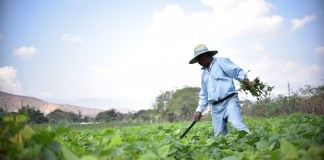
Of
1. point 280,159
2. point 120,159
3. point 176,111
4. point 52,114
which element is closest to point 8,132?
point 120,159

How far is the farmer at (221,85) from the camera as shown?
4.76 meters

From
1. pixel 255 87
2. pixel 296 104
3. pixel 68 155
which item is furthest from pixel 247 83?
pixel 296 104

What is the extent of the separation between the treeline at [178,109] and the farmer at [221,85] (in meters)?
22.5

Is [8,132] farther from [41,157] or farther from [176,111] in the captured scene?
[176,111]

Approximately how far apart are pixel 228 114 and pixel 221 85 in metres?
0.46

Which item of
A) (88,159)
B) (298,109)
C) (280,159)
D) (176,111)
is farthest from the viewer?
(176,111)

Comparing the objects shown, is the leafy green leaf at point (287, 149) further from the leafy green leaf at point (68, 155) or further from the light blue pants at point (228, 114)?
the light blue pants at point (228, 114)

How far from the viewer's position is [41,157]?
4.03 feet

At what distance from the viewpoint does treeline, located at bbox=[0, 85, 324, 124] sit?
30531mm

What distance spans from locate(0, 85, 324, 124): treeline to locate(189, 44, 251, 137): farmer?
73.8 feet

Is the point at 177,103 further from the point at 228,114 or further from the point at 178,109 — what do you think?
the point at 228,114

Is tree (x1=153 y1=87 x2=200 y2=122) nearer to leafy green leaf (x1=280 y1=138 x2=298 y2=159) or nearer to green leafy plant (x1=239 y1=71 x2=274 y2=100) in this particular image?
green leafy plant (x1=239 y1=71 x2=274 y2=100)

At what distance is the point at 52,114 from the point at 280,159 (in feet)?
230

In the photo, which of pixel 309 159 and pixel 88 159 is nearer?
pixel 88 159
